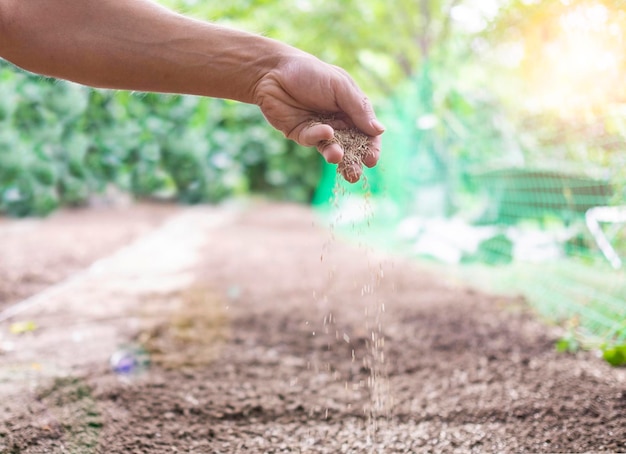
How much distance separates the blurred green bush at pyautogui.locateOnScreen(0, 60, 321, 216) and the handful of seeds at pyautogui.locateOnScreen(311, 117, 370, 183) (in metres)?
1.38

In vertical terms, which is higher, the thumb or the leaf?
the thumb

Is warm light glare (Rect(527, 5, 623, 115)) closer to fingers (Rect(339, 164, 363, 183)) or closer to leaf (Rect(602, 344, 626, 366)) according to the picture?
leaf (Rect(602, 344, 626, 366))

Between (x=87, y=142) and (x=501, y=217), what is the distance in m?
3.68

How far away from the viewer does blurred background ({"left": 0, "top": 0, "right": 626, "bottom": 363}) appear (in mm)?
2578

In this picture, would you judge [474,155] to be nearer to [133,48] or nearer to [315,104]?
[315,104]

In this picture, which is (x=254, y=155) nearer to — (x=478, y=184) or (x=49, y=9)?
(x=478, y=184)

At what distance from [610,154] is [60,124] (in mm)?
4074

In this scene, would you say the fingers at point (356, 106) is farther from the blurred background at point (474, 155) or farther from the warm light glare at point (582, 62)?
the warm light glare at point (582, 62)

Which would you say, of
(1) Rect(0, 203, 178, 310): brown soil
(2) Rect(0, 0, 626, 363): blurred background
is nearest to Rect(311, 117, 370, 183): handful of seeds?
(2) Rect(0, 0, 626, 363): blurred background

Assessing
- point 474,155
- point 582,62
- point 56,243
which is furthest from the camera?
point 474,155

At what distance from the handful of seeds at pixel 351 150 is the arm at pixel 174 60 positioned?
0.09 ft

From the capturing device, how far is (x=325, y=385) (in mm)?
2180

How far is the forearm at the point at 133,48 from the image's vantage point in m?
1.36

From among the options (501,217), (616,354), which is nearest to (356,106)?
(616,354)
